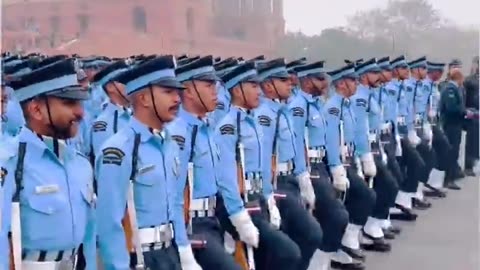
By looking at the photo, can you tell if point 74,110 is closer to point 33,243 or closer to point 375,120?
point 33,243

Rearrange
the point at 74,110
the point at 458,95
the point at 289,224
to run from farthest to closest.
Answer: the point at 458,95 < the point at 289,224 < the point at 74,110

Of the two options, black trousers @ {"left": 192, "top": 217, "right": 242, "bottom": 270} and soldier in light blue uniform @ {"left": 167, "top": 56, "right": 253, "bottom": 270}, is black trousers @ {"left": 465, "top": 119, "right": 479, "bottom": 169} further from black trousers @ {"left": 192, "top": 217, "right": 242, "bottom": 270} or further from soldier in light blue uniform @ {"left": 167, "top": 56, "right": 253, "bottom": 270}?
black trousers @ {"left": 192, "top": 217, "right": 242, "bottom": 270}

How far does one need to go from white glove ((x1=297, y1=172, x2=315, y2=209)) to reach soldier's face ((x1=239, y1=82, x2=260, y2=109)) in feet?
2.82

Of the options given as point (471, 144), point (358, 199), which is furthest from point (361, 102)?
point (471, 144)

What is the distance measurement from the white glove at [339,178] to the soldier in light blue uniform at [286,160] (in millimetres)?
518

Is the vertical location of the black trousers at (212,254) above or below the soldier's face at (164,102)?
below

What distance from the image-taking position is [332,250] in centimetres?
639

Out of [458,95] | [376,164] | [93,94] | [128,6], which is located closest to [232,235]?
[93,94]

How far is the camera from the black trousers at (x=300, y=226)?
18.4 feet

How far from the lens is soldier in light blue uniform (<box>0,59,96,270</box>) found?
3096mm

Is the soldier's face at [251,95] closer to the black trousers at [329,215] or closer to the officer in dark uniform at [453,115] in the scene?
the black trousers at [329,215]

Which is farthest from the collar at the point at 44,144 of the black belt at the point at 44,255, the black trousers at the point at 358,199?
the black trousers at the point at 358,199

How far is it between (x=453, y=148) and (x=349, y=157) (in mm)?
4014

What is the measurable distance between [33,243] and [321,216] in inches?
139
